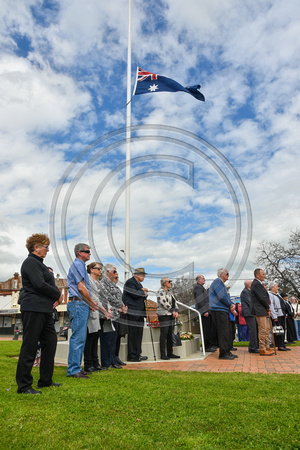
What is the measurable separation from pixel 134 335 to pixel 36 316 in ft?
11.7

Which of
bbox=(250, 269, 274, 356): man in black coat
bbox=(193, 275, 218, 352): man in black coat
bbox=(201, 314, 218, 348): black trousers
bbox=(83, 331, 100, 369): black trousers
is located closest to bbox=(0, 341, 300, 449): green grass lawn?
bbox=(83, 331, 100, 369): black trousers

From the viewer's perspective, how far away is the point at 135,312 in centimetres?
693

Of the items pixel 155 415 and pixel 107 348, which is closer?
pixel 155 415

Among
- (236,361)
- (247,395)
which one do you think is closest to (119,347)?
(236,361)

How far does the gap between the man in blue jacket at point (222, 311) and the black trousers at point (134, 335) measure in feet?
5.20

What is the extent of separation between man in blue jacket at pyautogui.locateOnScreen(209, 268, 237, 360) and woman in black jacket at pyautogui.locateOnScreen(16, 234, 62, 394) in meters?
3.89

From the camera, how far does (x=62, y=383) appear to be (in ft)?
13.2

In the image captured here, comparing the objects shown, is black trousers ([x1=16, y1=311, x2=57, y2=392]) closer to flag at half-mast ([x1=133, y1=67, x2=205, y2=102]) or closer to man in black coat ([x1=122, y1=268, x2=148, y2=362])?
man in black coat ([x1=122, y1=268, x2=148, y2=362])

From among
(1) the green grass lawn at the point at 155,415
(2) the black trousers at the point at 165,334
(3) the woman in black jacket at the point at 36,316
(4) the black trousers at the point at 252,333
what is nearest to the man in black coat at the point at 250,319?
(4) the black trousers at the point at 252,333

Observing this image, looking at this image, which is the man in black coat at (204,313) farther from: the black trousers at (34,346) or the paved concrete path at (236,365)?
the black trousers at (34,346)

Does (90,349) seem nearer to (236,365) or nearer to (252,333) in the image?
(236,365)

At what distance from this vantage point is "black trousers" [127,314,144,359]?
22.4 feet

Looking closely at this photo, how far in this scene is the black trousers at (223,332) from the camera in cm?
676

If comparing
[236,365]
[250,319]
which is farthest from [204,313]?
[236,365]
